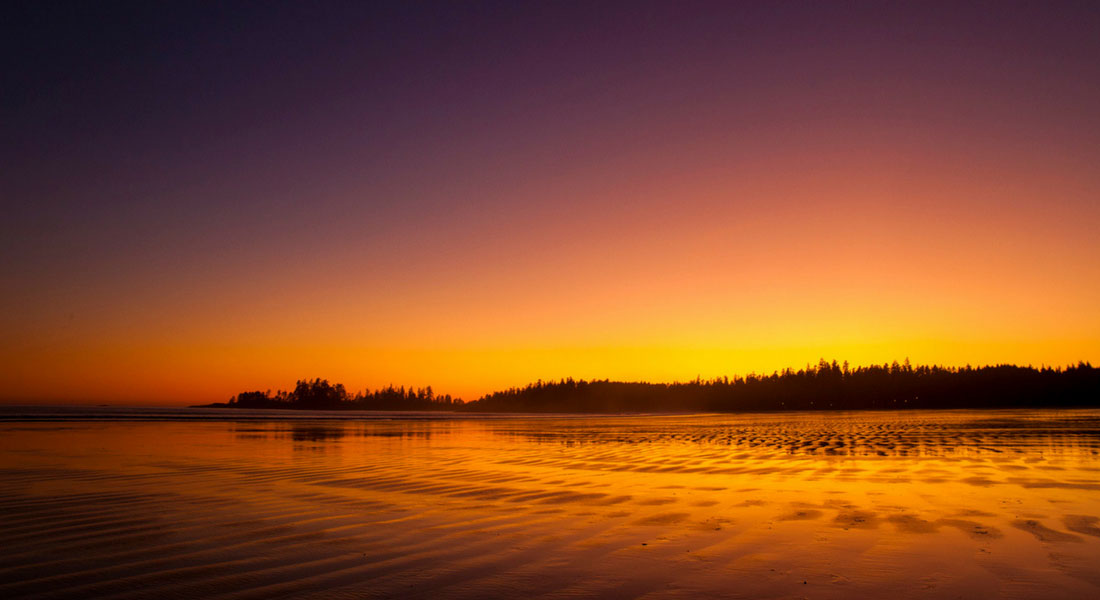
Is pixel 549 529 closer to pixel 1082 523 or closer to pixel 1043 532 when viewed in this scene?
pixel 1043 532

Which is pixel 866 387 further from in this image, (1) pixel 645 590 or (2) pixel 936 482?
(1) pixel 645 590

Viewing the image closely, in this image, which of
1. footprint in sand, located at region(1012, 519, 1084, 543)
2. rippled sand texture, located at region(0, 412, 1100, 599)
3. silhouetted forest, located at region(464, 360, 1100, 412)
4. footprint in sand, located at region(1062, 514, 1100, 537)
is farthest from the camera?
silhouetted forest, located at region(464, 360, 1100, 412)

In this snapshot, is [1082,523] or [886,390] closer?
[1082,523]

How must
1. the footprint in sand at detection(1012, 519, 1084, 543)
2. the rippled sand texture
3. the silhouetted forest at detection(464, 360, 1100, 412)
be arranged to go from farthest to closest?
the silhouetted forest at detection(464, 360, 1100, 412), the footprint in sand at detection(1012, 519, 1084, 543), the rippled sand texture

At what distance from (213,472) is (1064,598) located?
15030mm

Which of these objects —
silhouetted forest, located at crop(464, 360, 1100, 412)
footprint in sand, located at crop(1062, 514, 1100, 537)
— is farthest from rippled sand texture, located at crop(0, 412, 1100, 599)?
silhouetted forest, located at crop(464, 360, 1100, 412)

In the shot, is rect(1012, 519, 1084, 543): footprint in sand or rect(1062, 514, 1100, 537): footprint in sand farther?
rect(1062, 514, 1100, 537): footprint in sand

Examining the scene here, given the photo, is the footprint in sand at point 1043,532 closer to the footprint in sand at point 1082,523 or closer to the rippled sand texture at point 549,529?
the rippled sand texture at point 549,529

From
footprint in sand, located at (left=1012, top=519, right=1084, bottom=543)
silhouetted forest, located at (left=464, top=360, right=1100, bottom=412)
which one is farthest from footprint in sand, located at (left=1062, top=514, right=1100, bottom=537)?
silhouetted forest, located at (left=464, top=360, right=1100, bottom=412)

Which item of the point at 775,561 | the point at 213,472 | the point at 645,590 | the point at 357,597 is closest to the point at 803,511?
the point at 775,561

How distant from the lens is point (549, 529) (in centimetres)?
804

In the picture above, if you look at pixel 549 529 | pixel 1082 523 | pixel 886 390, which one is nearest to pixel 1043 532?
pixel 1082 523

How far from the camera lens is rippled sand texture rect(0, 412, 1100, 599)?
5.54m

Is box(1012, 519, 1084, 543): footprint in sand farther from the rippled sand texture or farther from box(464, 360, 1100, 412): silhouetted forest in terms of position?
box(464, 360, 1100, 412): silhouetted forest
